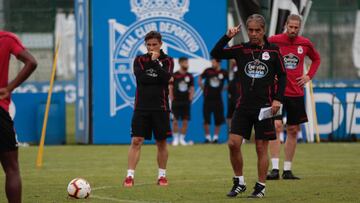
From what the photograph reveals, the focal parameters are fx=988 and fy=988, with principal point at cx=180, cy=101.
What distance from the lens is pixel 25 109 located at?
79.9 feet

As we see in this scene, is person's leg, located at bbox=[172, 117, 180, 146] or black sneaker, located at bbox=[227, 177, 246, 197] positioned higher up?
person's leg, located at bbox=[172, 117, 180, 146]

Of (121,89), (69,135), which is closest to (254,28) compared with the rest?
(121,89)

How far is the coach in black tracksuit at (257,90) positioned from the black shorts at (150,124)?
1.93 m

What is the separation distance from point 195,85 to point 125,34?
2.17 m

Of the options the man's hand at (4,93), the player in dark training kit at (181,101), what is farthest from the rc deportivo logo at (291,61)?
the player in dark training kit at (181,101)

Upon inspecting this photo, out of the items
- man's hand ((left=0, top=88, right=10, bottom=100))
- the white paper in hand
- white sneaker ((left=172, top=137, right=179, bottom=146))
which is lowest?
white sneaker ((left=172, top=137, right=179, bottom=146))

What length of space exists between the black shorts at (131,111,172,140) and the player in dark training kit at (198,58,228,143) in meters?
10.6

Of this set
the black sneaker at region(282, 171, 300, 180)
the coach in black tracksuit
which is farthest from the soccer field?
the coach in black tracksuit

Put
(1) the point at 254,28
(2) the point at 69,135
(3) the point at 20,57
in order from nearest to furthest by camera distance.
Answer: (3) the point at 20,57 < (1) the point at 254,28 < (2) the point at 69,135

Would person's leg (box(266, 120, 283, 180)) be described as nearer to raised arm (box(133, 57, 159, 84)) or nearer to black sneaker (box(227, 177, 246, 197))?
raised arm (box(133, 57, 159, 84))

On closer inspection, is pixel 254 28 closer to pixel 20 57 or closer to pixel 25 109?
pixel 20 57

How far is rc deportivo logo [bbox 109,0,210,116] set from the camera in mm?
24234

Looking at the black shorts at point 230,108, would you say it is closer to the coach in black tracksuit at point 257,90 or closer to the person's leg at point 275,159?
the person's leg at point 275,159

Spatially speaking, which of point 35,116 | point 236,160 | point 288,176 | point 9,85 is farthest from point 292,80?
point 35,116
